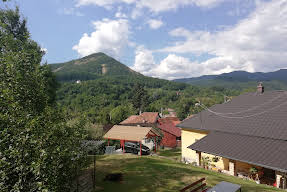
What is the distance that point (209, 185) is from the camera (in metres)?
11.4

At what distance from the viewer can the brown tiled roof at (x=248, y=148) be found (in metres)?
12.6

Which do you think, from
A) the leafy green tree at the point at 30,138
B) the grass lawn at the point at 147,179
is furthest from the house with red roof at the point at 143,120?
the leafy green tree at the point at 30,138

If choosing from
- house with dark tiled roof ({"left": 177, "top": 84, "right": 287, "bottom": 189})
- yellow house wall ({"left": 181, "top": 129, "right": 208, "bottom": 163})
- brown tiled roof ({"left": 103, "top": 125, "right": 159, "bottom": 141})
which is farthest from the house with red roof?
house with dark tiled roof ({"left": 177, "top": 84, "right": 287, "bottom": 189})

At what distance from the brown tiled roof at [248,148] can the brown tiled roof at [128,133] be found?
24.2ft

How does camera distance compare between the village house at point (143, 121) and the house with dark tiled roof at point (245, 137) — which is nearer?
the house with dark tiled roof at point (245, 137)

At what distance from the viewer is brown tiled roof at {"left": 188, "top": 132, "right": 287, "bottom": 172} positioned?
1262 cm

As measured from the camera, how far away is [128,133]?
23781mm

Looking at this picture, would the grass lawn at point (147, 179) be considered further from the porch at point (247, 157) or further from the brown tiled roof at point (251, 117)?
the brown tiled roof at point (251, 117)

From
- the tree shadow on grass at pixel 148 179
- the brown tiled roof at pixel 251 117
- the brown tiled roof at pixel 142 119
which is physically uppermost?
the brown tiled roof at pixel 251 117

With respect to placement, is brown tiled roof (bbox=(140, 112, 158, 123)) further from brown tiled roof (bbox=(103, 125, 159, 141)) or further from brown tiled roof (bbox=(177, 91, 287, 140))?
brown tiled roof (bbox=(177, 91, 287, 140))

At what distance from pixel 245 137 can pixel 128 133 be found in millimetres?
13652

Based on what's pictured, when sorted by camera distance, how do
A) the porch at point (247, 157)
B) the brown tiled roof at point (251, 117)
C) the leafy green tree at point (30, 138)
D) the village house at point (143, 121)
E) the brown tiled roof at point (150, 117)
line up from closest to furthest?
the leafy green tree at point (30, 138) < the porch at point (247, 157) < the brown tiled roof at point (251, 117) < the village house at point (143, 121) < the brown tiled roof at point (150, 117)

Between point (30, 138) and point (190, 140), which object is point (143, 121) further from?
point (30, 138)

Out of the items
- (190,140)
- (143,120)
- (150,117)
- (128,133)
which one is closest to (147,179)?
(190,140)
